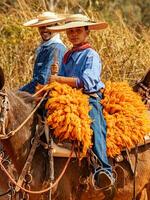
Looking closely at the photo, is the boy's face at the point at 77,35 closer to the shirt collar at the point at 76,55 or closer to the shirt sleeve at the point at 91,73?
the shirt collar at the point at 76,55

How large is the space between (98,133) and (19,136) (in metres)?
0.79

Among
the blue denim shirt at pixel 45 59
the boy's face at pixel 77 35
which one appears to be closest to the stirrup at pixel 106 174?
the boy's face at pixel 77 35

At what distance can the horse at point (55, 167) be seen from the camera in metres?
6.04

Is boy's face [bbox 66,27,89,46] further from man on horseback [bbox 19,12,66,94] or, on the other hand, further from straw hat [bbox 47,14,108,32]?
man on horseback [bbox 19,12,66,94]

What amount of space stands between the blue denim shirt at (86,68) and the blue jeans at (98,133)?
176 mm

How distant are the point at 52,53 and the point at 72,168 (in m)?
1.86

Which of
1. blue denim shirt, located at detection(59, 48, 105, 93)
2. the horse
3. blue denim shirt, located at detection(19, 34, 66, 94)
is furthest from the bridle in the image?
blue denim shirt, located at detection(19, 34, 66, 94)

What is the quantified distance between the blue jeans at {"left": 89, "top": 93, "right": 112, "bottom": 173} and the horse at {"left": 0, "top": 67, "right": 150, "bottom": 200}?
0.17m

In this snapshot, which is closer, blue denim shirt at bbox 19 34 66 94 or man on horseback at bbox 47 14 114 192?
man on horseback at bbox 47 14 114 192

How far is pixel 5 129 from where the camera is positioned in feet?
19.2

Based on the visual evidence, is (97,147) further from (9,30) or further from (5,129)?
(9,30)

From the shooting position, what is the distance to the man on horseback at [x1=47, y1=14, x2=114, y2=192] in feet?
20.1

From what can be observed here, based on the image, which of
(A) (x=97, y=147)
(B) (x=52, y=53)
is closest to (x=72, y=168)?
(A) (x=97, y=147)

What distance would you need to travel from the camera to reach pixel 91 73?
240 inches
